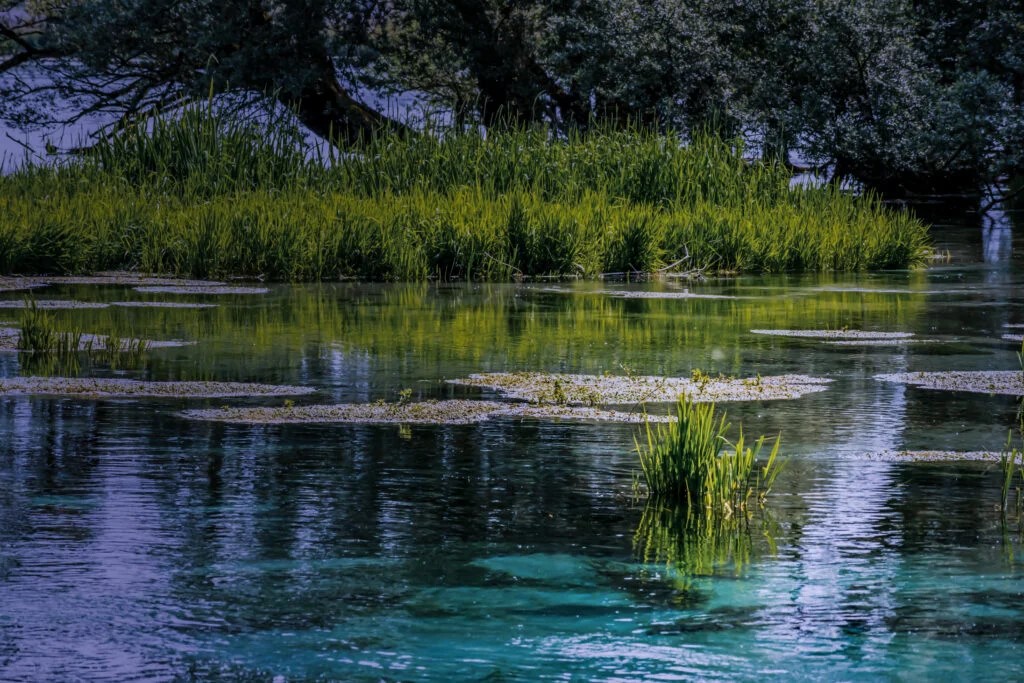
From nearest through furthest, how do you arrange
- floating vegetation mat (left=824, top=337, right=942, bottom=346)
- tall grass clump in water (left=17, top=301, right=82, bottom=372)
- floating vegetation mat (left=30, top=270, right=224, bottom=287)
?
tall grass clump in water (left=17, top=301, right=82, bottom=372)
floating vegetation mat (left=824, top=337, right=942, bottom=346)
floating vegetation mat (left=30, top=270, right=224, bottom=287)

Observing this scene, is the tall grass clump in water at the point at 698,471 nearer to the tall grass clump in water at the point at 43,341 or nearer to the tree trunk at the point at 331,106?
the tall grass clump in water at the point at 43,341

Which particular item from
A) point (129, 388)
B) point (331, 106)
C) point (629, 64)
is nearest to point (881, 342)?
point (129, 388)

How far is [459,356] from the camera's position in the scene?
8.45 m

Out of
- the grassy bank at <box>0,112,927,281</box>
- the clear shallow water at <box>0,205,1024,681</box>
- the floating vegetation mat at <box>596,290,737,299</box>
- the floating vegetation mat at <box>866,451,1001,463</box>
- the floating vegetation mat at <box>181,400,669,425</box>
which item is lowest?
the clear shallow water at <box>0,205,1024,681</box>

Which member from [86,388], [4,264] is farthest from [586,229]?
[86,388]

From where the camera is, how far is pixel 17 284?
1279 cm

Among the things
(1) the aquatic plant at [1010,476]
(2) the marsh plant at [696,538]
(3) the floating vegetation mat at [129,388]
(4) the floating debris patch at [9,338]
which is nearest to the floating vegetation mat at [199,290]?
(4) the floating debris patch at [9,338]

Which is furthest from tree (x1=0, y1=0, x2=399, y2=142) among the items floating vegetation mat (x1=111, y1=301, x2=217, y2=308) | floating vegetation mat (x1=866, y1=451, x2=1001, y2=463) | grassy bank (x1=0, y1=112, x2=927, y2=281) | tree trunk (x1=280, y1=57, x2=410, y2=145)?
floating vegetation mat (x1=866, y1=451, x2=1001, y2=463)

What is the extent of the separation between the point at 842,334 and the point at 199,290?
5.45 metres

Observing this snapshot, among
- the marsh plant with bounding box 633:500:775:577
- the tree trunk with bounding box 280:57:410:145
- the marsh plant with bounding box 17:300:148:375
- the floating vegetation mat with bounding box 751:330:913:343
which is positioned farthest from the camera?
the tree trunk with bounding box 280:57:410:145

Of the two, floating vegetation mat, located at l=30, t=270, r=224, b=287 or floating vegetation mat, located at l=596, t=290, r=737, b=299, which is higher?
floating vegetation mat, located at l=30, t=270, r=224, b=287

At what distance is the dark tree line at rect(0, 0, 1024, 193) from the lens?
25547mm

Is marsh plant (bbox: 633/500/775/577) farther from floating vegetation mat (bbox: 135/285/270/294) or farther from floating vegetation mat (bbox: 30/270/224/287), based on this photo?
floating vegetation mat (bbox: 30/270/224/287)

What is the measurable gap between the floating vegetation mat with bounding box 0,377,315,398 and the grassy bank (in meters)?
6.80
